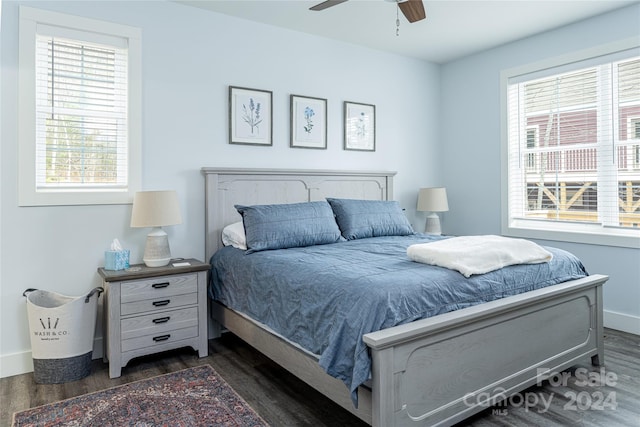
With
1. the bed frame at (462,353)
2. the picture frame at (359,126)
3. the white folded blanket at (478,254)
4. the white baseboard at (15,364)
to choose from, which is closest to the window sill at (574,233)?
the bed frame at (462,353)

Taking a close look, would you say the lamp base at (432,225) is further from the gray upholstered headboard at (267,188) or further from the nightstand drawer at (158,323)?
the nightstand drawer at (158,323)

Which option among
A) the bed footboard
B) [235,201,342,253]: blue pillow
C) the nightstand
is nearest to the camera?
the bed footboard

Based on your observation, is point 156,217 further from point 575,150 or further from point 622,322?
point 622,322

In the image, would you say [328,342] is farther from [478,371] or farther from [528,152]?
[528,152]

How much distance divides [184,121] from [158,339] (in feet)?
5.40

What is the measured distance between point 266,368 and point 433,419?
1.28 m

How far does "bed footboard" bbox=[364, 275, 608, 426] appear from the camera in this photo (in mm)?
1791

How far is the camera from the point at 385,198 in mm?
4582

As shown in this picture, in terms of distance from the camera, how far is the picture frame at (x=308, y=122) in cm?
396

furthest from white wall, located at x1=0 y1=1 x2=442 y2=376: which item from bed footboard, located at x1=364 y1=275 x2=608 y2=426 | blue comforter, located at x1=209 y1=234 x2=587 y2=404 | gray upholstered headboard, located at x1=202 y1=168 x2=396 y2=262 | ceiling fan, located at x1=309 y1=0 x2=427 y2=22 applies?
bed footboard, located at x1=364 y1=275 x2=608 y2=426

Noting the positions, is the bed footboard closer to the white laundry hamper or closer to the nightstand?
the nightstand

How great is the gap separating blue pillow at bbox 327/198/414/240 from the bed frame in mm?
1195

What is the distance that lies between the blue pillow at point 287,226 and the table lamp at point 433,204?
59.9 inches

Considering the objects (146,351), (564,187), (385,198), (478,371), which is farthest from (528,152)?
(146,351)
